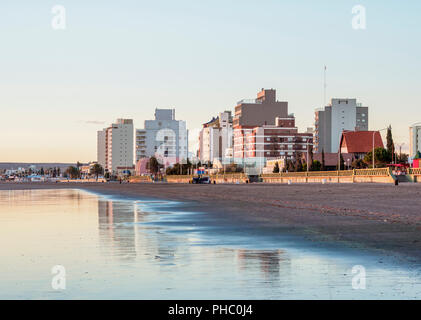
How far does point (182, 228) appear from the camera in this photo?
930 inches

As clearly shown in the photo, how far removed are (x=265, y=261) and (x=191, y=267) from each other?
167 cm

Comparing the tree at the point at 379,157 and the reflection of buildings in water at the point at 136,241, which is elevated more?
the tree at the point at 379,157

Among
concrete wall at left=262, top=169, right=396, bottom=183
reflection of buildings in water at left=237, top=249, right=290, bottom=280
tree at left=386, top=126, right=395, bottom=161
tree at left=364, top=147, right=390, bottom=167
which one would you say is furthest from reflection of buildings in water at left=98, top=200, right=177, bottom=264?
tree at left=386, top=126, right=395, bottom=161

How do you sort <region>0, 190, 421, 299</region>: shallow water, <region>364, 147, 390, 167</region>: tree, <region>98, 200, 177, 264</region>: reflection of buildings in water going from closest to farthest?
1. <region>0, 190, 421, 299</region>: shallow water
2. <region>98, 200, 177, 264</region>: reflection of buildings in water
3. <region>364, 147, 390, 167</region>: tree

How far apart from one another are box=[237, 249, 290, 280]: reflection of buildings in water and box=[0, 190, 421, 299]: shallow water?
21mm

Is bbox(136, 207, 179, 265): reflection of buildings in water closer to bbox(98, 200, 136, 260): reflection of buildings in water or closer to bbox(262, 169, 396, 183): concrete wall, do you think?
bbox(98, 200, 136, 260): reflection of buildings in water

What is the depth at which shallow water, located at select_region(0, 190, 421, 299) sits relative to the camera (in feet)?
33.6

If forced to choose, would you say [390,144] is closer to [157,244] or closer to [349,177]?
[349,177]

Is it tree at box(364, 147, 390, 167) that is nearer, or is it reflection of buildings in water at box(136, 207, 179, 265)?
reflection of buildings in water at box(136, 207, 179, 265)

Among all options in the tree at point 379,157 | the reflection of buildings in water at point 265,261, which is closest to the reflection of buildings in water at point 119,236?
the reflection of buildings in water at point 265,261

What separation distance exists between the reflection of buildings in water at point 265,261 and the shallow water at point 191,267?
2 cm

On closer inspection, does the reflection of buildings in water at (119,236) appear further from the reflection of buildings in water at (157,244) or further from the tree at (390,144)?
the tree at (390,144)

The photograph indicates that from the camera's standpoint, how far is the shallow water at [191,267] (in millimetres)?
10250
